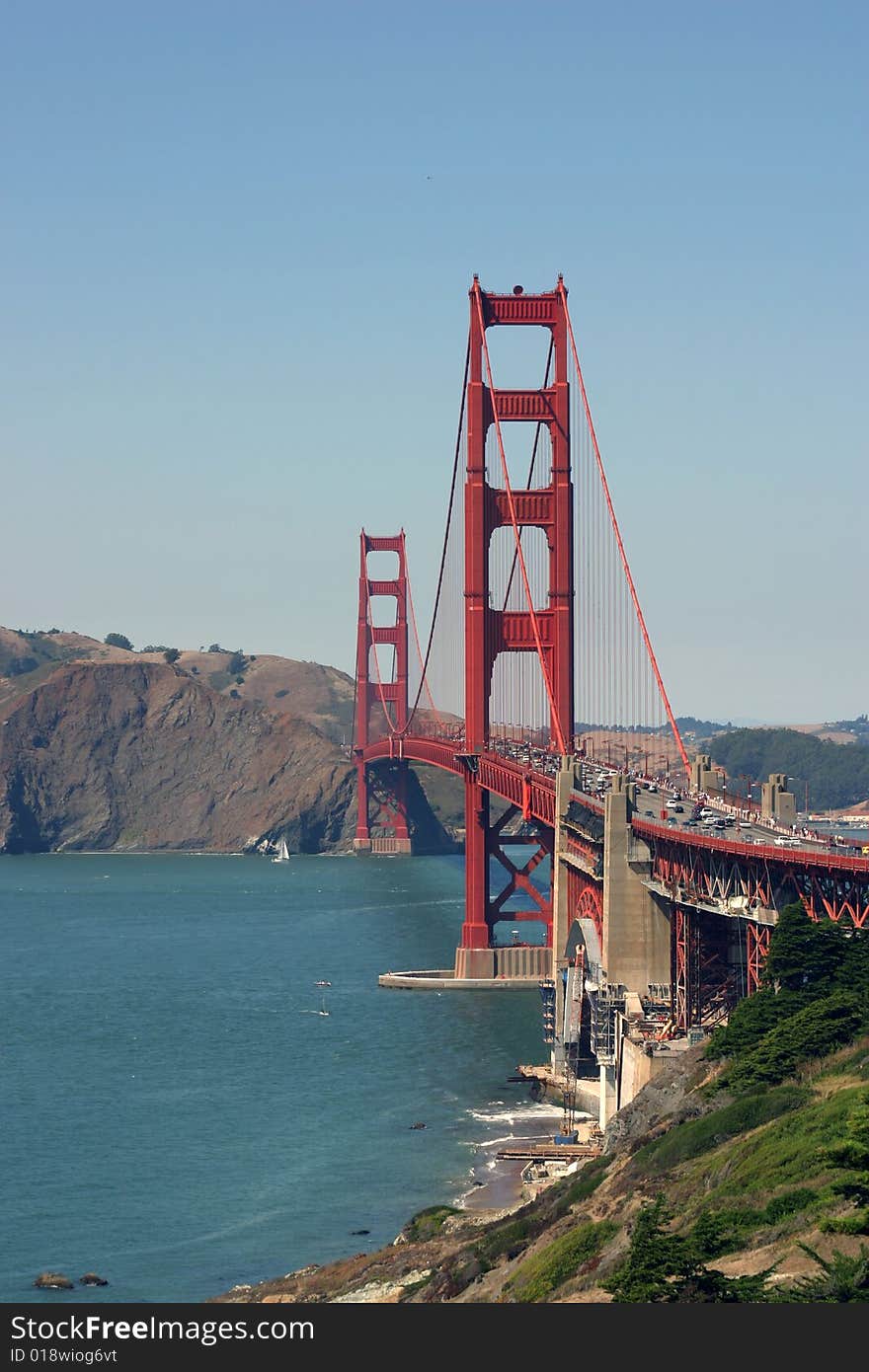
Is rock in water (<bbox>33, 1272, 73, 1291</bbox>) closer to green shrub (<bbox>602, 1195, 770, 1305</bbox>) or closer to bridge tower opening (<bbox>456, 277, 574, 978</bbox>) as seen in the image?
green shrub (<bbox>602, 1195, 770, 1305</bbox>)

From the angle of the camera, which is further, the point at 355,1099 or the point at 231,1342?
the point at 355,1099

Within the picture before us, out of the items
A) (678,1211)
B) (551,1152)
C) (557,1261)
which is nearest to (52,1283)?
(551,1152)

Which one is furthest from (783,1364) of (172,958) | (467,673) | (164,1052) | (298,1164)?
(172,958)

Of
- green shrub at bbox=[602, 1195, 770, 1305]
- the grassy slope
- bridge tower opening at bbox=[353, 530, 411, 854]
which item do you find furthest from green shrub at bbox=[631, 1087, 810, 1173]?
bridge tower opening at bbox=[353, 530, 411, 854]

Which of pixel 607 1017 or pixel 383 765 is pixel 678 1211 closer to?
pixel 607 1017

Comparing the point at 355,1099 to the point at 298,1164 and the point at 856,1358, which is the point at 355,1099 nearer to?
the point at 298,1164

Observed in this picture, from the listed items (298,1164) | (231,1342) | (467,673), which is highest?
(467,673)

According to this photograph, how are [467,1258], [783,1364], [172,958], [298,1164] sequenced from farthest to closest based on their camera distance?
[172,958] → [298,1164] → [467,1258] → [783,1364]
